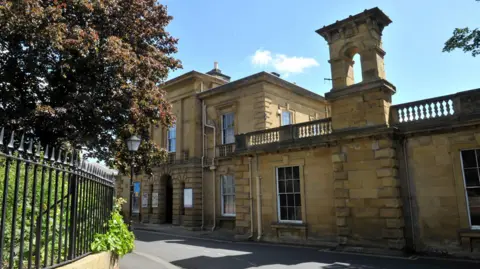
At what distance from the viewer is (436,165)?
494 inches

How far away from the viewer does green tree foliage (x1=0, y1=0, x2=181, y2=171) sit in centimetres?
808

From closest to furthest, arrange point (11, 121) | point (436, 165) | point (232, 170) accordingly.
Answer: point (11, 121) → point (436, 165) → point (232, 170)

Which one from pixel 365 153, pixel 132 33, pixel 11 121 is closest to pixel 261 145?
pixel 365 153

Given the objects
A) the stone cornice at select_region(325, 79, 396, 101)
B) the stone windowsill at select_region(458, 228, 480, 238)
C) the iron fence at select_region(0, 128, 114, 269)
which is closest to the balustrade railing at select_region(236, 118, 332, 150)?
the stone cornice at select_region(325, 79, 396, 101)

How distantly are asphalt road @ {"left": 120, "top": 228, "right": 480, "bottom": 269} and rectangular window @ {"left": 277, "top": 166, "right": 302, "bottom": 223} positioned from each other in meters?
1.71

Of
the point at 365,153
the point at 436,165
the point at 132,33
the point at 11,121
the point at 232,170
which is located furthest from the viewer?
the point at 232,170

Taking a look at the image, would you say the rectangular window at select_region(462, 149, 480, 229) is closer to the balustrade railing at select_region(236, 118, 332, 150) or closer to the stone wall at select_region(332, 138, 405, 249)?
the stone wall at select_region(332, 138, 405, 249)

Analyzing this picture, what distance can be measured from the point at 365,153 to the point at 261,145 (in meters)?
5.59

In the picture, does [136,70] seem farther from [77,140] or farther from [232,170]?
[232,170]

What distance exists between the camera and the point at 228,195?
898 inches

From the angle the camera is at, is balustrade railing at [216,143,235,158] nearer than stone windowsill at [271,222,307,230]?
No

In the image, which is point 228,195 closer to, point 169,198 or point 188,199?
point 188,199

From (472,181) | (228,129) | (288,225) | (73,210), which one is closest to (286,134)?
Answer: (288,225)

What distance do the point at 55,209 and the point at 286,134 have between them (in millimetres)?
13259
